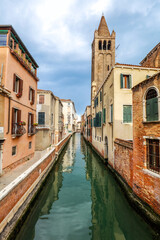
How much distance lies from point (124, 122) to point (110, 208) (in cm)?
699

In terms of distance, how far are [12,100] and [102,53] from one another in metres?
37.8

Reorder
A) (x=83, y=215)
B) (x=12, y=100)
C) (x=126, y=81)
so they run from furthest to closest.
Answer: (x=126, y=81) → (x=12, y=100) → (x=83, y=215)

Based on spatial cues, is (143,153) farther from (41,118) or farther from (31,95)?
(41,118)

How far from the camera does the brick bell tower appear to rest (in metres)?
37.9

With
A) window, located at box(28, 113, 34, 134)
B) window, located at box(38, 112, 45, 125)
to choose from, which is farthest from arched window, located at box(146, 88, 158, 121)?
window, located at box(38, 112, 45, 125)

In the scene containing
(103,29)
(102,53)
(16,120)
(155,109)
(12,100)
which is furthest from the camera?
(103,29)

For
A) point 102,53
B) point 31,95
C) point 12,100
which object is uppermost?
point 102,53

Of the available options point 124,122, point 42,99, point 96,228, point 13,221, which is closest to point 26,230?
point 13,221

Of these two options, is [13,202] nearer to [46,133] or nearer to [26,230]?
[26,230]

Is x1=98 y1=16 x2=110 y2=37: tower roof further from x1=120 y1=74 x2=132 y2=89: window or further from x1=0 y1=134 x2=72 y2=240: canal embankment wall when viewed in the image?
x1=0 y1=134 x2=72 y2=240: canal embankment wall

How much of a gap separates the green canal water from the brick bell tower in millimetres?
32100

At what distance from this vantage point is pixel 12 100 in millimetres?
8727

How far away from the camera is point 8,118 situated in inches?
324

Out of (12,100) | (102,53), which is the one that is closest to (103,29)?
(102,53)
